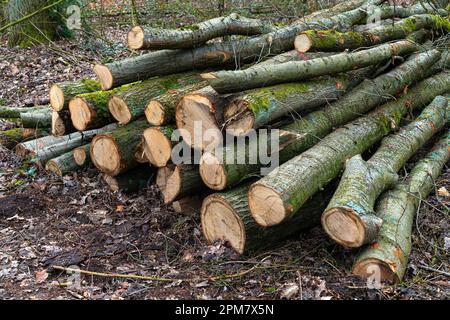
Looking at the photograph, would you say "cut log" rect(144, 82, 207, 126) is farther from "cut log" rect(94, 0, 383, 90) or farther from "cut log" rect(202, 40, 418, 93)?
"cut log" rect(94, 0, 383, 90)

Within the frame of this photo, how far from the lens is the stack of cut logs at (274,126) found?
4.13m

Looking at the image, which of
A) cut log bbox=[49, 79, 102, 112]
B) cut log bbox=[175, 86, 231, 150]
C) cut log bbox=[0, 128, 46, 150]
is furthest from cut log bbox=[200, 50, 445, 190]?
cut log bbox=[0, 128, 46, 150]

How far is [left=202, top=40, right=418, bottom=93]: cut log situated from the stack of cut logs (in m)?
0.01

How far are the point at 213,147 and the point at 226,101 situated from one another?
453 mm

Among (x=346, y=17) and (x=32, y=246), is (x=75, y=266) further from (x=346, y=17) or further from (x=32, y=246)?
(x=346, y=17)

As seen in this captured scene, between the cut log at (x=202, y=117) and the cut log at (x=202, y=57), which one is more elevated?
the cut log at (x=202, y=57)

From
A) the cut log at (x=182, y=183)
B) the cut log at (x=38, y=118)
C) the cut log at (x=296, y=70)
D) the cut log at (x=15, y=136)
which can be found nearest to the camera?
the cut log at (x=296, y=70)

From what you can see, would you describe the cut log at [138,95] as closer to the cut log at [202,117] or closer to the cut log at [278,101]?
the cut log at [202,117]

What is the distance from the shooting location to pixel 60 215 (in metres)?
5.21

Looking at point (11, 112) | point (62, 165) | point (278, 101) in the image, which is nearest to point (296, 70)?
point (278, 101)

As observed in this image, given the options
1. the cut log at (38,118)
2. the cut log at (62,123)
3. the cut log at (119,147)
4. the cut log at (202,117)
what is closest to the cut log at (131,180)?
the cut log at (119,147)

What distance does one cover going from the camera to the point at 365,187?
415 cm

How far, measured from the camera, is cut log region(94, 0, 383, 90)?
18.1ft

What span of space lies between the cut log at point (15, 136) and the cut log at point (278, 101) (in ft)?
11.2
